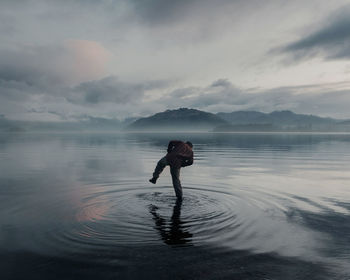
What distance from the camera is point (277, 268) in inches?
304

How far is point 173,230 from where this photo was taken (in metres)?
10.5

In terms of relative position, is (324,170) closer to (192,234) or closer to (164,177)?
(164,177)

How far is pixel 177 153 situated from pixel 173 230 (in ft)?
14.7

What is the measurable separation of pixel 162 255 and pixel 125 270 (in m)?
1.26

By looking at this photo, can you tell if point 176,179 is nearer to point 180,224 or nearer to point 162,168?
point 162,168

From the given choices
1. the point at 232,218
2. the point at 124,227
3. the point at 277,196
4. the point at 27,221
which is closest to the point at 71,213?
the point at 27,221

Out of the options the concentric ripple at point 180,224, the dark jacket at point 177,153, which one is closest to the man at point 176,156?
the dark jacket at point 177,153

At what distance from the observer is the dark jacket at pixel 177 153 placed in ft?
46.5

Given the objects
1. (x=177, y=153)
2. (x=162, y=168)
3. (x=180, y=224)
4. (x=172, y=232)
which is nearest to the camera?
(x=172, y=232)

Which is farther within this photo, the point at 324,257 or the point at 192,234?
the point at 192,234

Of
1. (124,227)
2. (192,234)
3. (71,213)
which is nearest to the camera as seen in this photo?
(192,234)

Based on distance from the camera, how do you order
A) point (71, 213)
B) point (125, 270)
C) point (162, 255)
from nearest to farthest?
point (125, 270)
point (162, 255)
point (71, 213)

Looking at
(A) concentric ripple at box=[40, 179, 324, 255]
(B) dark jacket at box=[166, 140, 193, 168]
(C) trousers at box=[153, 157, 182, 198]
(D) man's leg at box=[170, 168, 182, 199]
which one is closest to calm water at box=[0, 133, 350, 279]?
(A) concentric ripple at box=[40, 179, 324, 255]

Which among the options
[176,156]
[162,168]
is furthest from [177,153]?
[162,168]
